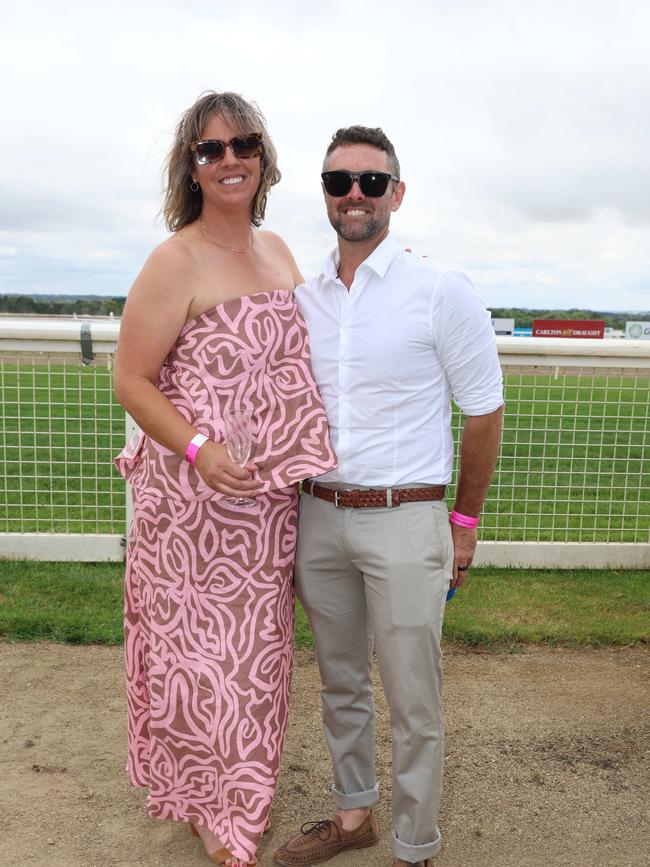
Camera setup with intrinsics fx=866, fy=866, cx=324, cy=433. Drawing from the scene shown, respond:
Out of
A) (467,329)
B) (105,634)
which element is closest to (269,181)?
(467,329)

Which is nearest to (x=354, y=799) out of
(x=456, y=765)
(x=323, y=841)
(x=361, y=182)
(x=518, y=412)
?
(x=323, y=841)

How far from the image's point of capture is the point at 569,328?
50.5 m

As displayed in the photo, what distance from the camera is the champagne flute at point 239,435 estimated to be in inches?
98.8

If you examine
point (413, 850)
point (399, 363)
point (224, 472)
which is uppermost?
point (399, 363)

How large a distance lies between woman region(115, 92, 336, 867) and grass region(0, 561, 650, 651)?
187 centimetres

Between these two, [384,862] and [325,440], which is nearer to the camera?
[325,440]

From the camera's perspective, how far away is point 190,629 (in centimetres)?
297

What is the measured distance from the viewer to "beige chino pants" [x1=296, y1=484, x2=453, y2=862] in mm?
2766

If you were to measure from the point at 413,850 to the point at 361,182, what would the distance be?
2.21 metres

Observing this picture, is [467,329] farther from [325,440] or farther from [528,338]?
[528,338]

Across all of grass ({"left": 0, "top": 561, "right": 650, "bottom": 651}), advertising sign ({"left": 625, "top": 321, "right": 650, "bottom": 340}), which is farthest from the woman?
advertising sign ({"left": 625, "top": 321, "right": 650, "bottom": 340})

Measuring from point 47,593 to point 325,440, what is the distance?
10.8ft

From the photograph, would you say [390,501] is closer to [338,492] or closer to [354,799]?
[338,492]

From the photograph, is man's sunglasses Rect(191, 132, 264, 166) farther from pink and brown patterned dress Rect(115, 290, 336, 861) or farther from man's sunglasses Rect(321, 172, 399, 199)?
pink and brown patterned dress Rect(115, 290, 336, 861)
